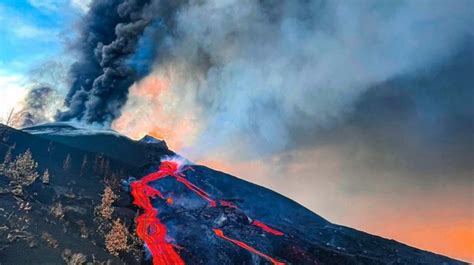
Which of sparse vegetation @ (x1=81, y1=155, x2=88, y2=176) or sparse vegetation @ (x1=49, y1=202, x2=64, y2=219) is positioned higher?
sparse vegetation @ (x1=81, y1=155, x2=88, y2=176)

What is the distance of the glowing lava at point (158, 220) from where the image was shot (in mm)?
40938

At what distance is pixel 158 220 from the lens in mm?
49406

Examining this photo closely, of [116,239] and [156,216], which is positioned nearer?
[116,239]

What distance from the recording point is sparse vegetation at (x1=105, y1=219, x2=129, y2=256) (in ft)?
119

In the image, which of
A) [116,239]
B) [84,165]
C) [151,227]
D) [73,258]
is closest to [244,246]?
[151,227]

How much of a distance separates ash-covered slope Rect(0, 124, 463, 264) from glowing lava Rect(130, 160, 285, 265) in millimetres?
308

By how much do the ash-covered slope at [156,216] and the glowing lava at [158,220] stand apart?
0.31 metres

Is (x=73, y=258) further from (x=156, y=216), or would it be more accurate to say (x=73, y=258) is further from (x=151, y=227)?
(x=156, y=216)

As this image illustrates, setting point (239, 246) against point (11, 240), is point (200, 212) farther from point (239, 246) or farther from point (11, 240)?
point (11, 240)

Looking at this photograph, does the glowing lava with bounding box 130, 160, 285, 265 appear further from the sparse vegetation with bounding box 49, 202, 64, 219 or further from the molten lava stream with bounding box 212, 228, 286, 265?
the sparse vegetation with bounding box 49, 202, 64, 219

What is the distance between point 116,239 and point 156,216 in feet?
43.3

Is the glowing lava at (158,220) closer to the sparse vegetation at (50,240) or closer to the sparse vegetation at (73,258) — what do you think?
the sparse vegetation at (73,258)

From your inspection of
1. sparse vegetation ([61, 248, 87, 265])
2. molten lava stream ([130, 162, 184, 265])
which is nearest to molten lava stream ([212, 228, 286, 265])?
molten lava stream ([130, 162, 184, 265])

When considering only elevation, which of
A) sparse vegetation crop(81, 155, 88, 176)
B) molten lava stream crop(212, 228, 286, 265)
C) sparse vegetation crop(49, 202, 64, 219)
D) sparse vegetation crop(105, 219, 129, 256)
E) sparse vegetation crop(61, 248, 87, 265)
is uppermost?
sparse vegetation crop(81, 155, 88, 176)
